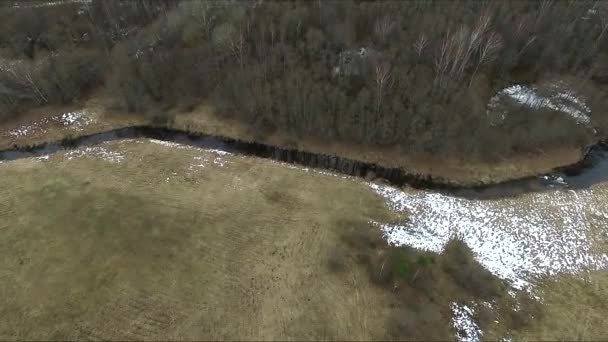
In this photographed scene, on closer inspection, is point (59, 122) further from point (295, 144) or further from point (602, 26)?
point (602, 26)

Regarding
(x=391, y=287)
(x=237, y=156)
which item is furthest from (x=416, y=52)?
(x=391, y=287)

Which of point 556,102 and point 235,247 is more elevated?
point 556,102

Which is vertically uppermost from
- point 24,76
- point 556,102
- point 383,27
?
point 383,27

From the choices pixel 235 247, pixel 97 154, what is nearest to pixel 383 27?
pixel 235 247

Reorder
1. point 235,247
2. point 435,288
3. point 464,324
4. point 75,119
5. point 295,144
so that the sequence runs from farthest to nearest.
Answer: point 75,119 → point 295,144 → point 235,247 → point 435,288 → point 464,324

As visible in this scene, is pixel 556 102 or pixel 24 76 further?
pixel 24 76

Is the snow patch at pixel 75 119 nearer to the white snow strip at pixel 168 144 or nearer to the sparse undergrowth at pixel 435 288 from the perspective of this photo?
the white snow strip at pixel 168 144

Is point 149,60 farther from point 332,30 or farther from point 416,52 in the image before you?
point 416,52

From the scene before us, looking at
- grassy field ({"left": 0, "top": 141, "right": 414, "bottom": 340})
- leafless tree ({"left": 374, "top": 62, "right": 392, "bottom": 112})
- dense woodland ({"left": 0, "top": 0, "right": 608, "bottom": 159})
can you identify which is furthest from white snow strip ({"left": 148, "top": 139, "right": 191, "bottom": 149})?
leafless tree ({"left": 374, "top": 62, "right": 392, "bottom": 112})

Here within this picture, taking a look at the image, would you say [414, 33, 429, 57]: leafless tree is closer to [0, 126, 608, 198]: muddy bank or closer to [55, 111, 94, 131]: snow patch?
[0, 126, 608, 198]: muddy bank
